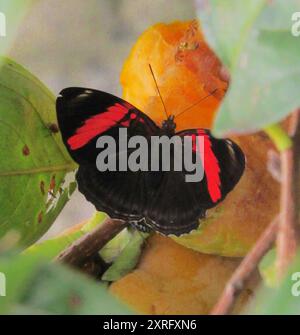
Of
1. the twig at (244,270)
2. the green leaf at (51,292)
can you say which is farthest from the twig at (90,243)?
the twig at (244,270)

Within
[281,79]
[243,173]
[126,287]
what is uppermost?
[281,79]

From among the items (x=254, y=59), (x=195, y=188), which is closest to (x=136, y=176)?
(x=195, y=188)

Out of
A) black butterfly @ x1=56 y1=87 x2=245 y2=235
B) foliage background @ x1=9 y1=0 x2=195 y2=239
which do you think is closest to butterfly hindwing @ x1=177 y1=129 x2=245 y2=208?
black butterfly @ x1=56 y1=87 x2=245 y2=235

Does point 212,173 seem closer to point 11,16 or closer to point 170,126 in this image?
point 170,126

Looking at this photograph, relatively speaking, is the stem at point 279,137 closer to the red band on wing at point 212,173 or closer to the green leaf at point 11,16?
the red band on wing at point 212,173

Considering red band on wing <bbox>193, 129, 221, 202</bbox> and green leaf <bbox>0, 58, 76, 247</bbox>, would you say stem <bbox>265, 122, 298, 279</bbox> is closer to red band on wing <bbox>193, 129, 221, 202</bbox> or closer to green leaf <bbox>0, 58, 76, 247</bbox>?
red band on wing <bbox>193, 129, 221, 202</bbox>

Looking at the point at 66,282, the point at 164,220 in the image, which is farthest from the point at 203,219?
the point at 66,282

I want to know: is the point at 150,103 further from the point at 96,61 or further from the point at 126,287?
the point at 126,287
